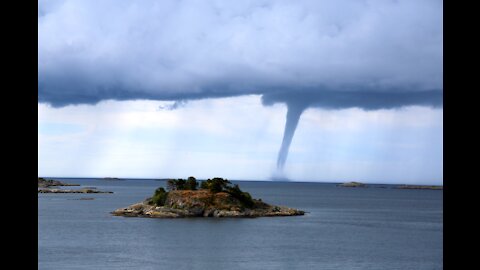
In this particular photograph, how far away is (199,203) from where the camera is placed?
153 metres

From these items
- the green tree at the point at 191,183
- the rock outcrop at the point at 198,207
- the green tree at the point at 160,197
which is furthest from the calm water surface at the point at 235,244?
the green tree at the point at 191,183

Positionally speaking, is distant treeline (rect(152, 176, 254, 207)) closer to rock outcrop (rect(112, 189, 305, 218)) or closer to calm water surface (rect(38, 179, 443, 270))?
rock outcrop (rect(112, 189, 305, 218))

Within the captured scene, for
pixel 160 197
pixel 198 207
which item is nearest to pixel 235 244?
pixel 198 207

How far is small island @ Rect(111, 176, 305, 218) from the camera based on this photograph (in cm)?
15300

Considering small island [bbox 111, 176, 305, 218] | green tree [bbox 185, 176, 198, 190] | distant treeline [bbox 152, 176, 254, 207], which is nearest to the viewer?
small island [bbox 111, 176, 305, 218]

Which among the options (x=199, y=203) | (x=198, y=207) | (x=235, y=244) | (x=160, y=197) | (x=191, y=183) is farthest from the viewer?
(x=191, y=183)

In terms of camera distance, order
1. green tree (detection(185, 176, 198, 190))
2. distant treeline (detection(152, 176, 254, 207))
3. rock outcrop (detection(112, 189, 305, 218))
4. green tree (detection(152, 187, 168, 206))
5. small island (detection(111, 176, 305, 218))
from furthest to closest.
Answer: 1. green tree (detection(185, 176, 198, 190))
2. green tree (detection(152, 187, 168, 206))
3. distant treeline (detection(152, 176, 254, 207))
4. small island (detection(111, 176, 305, 218))
5. rock outcrop (detection(112, 189, 305, 218))

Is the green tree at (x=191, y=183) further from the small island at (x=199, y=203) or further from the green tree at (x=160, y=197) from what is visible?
the green tree at (x=160, y=197)

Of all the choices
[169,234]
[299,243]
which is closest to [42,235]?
[169,234]

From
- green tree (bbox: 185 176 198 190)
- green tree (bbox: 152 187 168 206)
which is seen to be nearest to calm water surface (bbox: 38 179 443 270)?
green tree (bbox: 152 187 168 206)

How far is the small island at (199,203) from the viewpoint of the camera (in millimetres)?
153000

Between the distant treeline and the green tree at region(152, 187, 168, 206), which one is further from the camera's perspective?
the green tree at region(152, 187, 168, 206)

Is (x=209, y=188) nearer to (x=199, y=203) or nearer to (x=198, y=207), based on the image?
(x=199, y=203)
